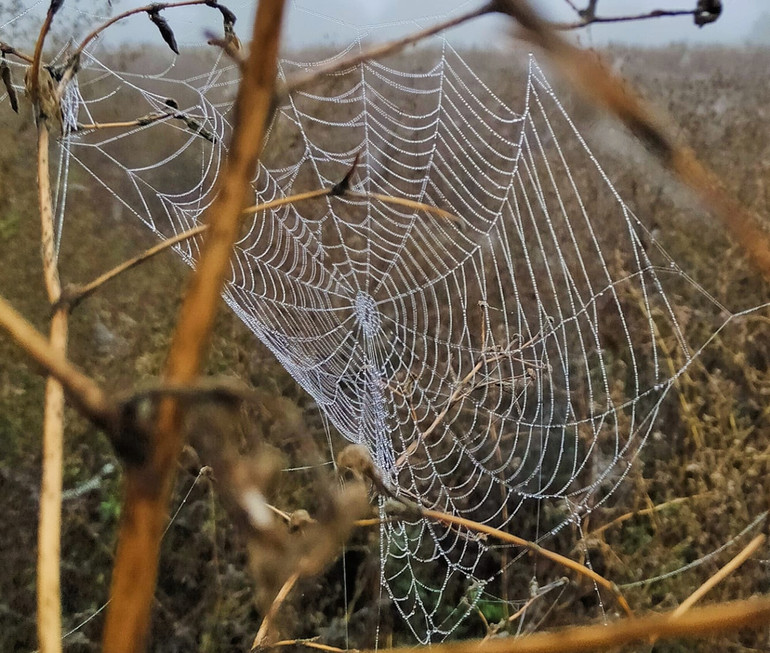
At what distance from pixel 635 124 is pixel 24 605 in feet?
3.63

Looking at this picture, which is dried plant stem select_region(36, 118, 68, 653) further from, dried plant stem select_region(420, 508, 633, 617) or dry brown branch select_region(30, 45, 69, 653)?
dried plant stem select_region(420, 508, 633, 617)

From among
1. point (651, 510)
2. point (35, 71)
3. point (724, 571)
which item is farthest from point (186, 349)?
point (651, 510)

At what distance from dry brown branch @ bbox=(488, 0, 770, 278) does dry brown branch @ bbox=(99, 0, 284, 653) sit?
1.3 inches

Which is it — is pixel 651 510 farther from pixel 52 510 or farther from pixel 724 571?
pixel 52 510

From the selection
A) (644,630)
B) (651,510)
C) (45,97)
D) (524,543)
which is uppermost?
(45,97)

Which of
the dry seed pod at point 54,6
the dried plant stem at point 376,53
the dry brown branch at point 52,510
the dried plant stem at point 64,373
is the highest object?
the dry seed pod at point 54,6

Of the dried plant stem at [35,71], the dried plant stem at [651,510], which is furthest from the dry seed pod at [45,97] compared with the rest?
the dried plant stem at [651,510]

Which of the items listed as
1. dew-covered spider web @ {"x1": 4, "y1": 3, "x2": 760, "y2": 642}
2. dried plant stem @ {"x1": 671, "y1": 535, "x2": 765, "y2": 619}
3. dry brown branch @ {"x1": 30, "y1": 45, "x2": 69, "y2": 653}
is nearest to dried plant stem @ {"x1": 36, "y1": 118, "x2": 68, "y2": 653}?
dry brown branch @ {"x1": 30, "y1": 45, "x2": 69, "y2": 653}

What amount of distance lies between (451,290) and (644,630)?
43.2 inches

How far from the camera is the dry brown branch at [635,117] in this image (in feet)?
0.24

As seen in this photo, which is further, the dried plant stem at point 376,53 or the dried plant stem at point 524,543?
the dried plant stem at point 524,543

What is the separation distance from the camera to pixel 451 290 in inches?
45.8

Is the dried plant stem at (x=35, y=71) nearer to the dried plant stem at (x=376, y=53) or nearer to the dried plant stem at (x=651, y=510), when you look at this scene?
the dried plant stem at (x=376, y=53)

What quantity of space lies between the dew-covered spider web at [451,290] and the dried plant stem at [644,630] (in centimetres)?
81
